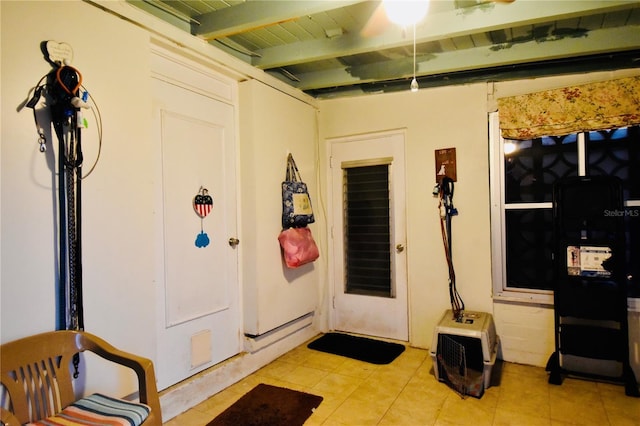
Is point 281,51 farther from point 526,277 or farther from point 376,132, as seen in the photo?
point 526,277

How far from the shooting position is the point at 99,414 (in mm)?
1602

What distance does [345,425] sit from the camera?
2.30m

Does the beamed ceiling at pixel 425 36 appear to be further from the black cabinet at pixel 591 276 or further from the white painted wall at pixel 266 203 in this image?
the black cabinet at pixel 591 276

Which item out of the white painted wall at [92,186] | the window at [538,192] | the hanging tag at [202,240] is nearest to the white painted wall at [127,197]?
the white painted wall at [92,186]

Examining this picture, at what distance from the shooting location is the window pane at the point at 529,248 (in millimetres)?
3086

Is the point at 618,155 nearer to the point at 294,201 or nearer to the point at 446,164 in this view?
the point at 446,164

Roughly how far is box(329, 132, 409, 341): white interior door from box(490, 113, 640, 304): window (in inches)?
32.2

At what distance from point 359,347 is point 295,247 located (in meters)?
1.13

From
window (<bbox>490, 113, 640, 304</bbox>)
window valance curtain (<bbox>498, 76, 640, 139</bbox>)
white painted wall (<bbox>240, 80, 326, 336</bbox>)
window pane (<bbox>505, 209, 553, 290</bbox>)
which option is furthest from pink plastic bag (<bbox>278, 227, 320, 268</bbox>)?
window valance curtain (<bbox>498, 76, 640, 139</bbox>)

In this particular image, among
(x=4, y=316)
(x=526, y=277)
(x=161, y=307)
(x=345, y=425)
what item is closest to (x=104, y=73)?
(x=4, y=316)

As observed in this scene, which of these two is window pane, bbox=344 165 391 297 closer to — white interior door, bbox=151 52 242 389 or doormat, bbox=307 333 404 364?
doormat, bbox=307 333 404 364

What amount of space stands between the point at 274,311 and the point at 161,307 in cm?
105

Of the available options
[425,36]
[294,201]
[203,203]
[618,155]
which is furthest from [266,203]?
[618,155]

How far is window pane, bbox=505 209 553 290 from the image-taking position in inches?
121
